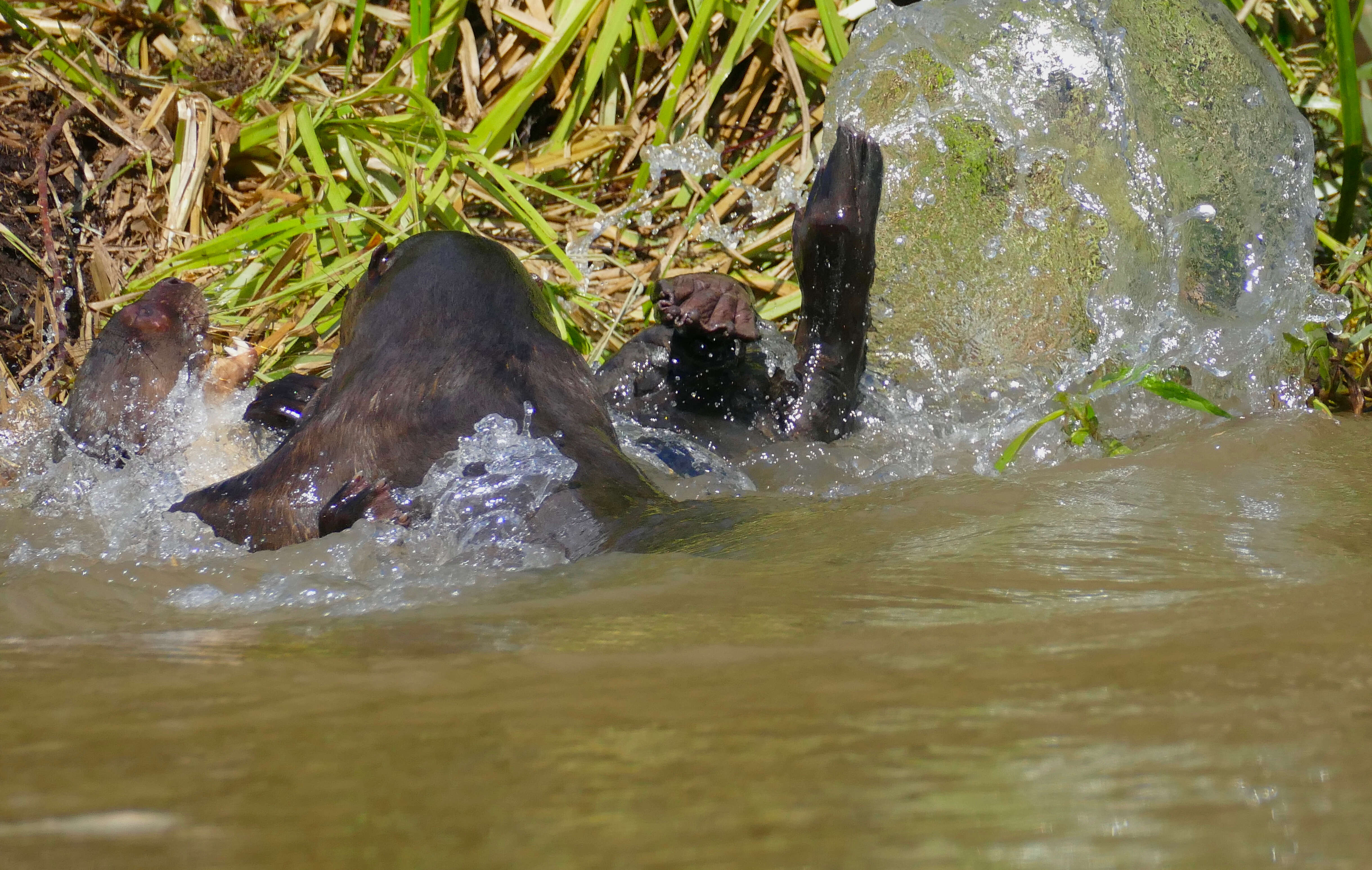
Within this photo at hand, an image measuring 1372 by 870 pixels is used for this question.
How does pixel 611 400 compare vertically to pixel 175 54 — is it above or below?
below

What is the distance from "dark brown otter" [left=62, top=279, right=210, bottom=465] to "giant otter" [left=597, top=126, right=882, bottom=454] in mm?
1079

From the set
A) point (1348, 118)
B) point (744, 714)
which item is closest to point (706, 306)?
point (744, 714)

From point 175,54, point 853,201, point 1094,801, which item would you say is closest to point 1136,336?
point 853,201

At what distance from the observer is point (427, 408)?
229cm

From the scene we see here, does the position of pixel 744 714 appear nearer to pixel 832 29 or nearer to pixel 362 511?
pixel 362 511

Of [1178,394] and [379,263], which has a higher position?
[379,263]

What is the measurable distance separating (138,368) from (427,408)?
1.29 metres

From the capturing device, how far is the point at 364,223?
427cm

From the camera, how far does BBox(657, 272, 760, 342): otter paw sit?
302cm

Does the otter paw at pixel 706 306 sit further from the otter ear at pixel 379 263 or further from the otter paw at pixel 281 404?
the otter paw at pixel 281 404

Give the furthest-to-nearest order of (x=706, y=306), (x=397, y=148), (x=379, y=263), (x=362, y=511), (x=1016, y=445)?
(x=397, y=148) → (x=706, y=306) → (x=379, y=263) → (x=1016, y=445) → (x=362, y=511)

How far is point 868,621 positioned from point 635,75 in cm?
376

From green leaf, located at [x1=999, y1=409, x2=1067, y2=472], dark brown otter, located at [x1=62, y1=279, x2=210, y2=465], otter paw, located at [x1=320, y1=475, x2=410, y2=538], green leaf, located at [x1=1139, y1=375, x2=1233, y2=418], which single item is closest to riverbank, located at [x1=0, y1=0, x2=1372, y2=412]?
dark brown otter, located at [x1=62, y1=279, x2=210, y2=465]

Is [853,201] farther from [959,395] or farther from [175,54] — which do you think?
[175,54]
